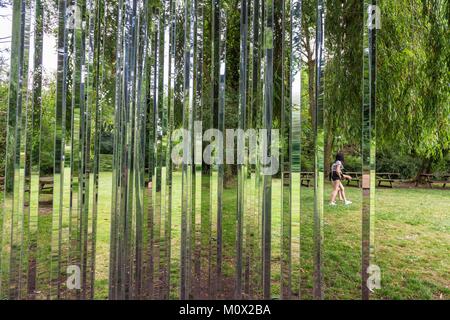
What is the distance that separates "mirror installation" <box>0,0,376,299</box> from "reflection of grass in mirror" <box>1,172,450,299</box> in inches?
0.5

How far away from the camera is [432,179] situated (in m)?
3.34

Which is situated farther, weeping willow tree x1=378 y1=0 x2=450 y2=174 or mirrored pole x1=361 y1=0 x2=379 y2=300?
weeping willow tree x1=378 y1=0 x2=450 y2=174

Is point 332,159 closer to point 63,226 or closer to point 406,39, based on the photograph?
point 406,39

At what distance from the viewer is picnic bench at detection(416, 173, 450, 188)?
310 cm

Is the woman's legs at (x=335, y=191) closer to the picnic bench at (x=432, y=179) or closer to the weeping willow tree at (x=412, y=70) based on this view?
the weeping willow tree at (x=412, y=70)

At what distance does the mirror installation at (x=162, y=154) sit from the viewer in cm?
108

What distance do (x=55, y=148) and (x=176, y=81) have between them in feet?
1.93

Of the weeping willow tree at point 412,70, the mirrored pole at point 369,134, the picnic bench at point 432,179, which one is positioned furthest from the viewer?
the picnic bench at point 432,179

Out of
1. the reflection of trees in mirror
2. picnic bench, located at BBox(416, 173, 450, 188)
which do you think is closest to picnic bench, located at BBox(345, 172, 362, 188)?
the reflection of trees in mirror

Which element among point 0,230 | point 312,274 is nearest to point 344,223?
point 312,274

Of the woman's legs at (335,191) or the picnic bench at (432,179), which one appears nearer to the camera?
the woman's legs at (335,191)

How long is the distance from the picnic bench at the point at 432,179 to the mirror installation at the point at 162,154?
9.02ft

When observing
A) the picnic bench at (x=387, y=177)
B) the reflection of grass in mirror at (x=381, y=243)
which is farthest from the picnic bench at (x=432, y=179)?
the picnic bench at (x=387, y=177)

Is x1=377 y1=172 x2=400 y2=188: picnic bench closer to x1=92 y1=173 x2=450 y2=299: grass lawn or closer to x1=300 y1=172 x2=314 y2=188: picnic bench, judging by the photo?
x1=92 y1=173 x2=450 y2=299: grass lawn
